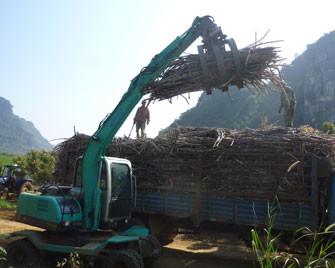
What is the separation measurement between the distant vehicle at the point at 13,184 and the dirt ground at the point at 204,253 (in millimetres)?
9535

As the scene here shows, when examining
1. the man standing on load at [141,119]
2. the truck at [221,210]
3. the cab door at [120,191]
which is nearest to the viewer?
the truck at [221,210]

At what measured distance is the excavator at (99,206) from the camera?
7832 mm

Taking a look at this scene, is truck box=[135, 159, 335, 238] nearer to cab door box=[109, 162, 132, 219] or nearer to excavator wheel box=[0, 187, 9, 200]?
cab door box=[109, 162, 132, 219]

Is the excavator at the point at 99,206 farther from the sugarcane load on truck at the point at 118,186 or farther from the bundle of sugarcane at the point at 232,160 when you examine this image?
the bundle of sugarcane at the point at 232,160

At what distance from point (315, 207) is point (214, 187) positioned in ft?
6.42

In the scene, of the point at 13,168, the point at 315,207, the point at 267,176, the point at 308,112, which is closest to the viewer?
the point at 315,207

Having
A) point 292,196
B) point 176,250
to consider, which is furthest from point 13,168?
point 292,196

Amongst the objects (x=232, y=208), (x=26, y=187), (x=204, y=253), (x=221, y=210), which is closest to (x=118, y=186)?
(x=221, y=210)

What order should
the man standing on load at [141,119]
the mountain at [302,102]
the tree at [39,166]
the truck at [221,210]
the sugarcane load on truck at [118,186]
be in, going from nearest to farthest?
the sugarcane load on truck at [118,186]
the truck at [221,210]
the man standing on load at [141,119]
the tree at [39,166]
the mountain at [302,102]

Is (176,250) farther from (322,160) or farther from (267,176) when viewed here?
(322,160)

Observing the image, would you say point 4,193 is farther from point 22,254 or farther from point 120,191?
point 120,191

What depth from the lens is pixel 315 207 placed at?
7.93 m

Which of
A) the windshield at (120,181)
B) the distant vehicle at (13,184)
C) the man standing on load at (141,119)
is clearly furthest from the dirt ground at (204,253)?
the distant vehicle at (13,184)

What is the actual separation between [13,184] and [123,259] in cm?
1712
